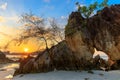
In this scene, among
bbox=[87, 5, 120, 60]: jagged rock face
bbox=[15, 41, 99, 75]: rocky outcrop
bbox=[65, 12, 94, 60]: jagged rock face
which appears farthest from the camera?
bbox=[15, 41, 99, 75]: rocky outcrop

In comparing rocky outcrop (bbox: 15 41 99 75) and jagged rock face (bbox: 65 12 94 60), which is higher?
jagged rock face (bbox: 65 12 94 60)

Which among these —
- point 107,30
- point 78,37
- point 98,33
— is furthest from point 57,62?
point 107,30

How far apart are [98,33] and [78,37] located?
1500 mm

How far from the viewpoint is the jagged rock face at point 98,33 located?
57.3 ft

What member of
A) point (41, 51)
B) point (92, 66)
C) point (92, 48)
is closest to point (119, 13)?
point (92, 48)

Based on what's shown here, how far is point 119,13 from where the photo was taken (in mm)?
18078

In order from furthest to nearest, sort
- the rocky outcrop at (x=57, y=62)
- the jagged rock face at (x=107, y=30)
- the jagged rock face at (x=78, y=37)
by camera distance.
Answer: the rocky outcrop at (x=57, y=62)
the jagged rock face at (x=78, y=37)
the jagged rock face at (x=107, y=30)

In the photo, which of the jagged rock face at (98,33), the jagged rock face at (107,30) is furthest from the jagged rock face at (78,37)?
the jagged rock face at (107,30)

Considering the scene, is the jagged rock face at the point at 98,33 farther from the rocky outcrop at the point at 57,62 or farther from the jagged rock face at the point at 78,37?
the rocky outcrop at the point at 57,62

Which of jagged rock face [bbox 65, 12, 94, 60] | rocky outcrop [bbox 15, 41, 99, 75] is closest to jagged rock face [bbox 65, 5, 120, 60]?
jagged rock face [bbox 65, 12, 94, 60]

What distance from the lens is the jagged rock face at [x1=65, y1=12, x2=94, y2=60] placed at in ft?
57.7

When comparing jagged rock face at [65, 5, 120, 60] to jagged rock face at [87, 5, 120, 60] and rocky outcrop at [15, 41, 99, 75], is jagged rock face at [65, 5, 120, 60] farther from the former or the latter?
rocky outcrop at [15, 41, 99, 75]

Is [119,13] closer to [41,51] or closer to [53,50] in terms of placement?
[53,50]

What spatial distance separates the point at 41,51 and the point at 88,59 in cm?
484
